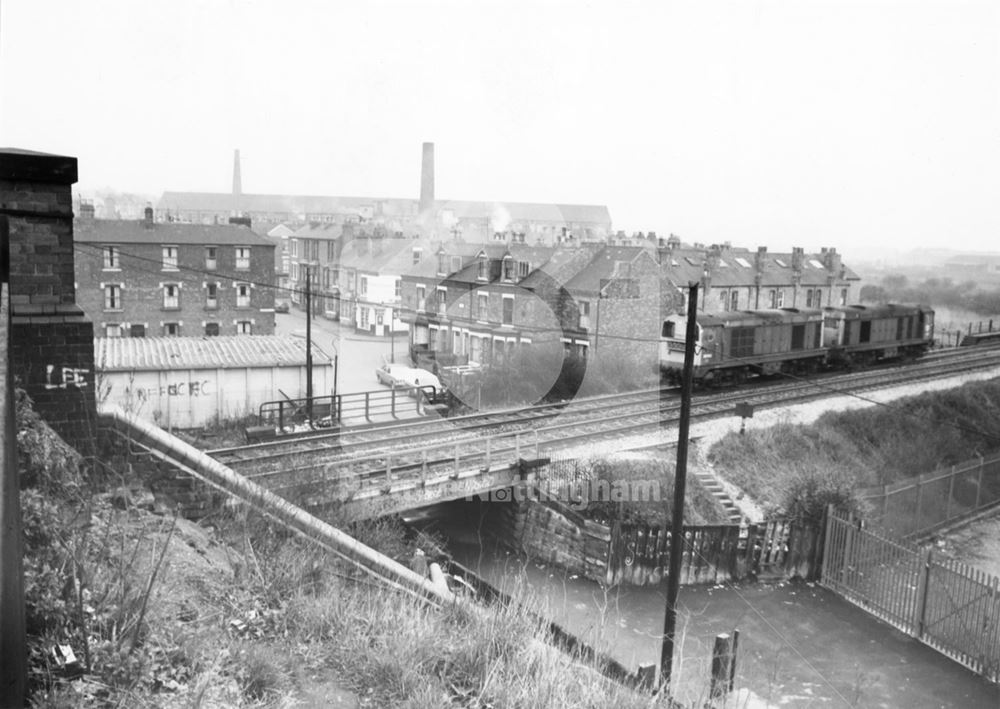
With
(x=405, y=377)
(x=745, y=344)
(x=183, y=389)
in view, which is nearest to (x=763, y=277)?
(x=745, y=344)

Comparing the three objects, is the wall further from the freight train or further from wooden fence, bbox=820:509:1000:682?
wooden fence, bbox=820:509:1000:682

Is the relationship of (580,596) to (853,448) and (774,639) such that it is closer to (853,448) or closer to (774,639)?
(774,639)

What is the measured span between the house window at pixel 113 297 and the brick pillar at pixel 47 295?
1510 centimetres

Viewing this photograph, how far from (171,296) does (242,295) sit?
1.99m

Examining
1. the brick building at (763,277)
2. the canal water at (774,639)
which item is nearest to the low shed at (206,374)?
the canal water at (774,639)

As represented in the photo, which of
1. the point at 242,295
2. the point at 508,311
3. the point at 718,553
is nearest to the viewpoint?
the point at 718,553

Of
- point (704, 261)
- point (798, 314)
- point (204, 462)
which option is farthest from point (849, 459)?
point (204, 462)

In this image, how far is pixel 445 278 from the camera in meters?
19.6

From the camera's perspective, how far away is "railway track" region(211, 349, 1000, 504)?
37.0 ft

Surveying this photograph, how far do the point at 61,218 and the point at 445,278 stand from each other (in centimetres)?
1392

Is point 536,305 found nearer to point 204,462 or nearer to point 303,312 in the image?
point 204,462

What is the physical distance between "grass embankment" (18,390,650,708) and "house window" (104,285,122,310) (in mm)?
15974

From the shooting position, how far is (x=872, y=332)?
2233 cm

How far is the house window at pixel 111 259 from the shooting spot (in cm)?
1983
